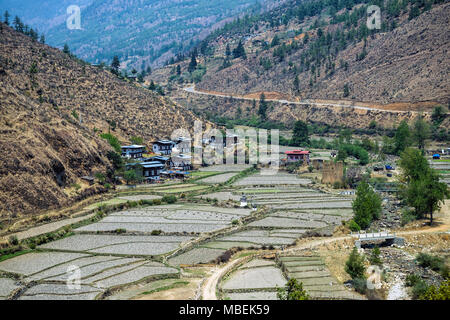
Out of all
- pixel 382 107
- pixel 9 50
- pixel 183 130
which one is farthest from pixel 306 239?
pixel 382 107

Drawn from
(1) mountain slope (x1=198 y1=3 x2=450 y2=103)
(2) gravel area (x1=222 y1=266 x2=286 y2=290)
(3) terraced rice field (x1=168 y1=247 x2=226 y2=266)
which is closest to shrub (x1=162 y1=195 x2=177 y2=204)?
(3) terraced rice field (x1=168 y1=247 x2=226 y2=266)

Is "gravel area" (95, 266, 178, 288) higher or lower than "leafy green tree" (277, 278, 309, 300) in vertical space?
lower

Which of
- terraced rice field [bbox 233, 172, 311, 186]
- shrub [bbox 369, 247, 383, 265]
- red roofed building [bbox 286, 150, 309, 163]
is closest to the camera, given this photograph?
shrub [bbox 369, 247, 383, 265]

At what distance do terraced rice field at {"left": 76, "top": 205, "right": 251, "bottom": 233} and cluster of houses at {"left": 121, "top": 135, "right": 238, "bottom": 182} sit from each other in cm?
1048

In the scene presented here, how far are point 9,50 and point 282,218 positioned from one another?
132 ft

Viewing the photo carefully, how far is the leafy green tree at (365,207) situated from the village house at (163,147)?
88.8ft

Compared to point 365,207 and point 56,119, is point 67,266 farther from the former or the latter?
point 56,119

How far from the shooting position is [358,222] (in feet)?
111

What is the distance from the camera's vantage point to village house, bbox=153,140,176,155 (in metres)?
59.4

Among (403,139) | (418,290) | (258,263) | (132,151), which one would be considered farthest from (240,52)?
(418,290)

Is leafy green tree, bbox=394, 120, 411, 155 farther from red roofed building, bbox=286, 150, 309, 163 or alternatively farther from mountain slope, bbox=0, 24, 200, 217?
mountain slope, bbox=0, 24, 200, 217

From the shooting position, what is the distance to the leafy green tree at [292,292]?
18.6m

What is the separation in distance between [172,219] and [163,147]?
2507 cm
